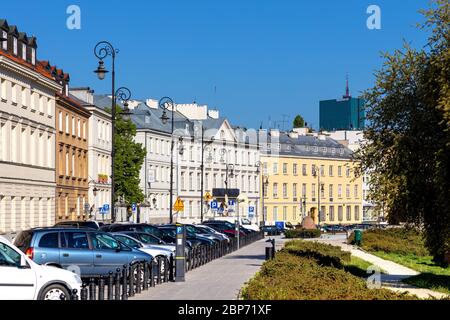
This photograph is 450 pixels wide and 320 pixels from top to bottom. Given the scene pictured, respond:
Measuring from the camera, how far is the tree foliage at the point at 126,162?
82.1 meters

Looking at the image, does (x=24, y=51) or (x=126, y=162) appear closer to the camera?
(x=24, y=51)

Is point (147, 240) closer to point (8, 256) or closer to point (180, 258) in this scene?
point (180, 258)

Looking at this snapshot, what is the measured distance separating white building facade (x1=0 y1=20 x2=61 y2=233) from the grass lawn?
21.2 meters

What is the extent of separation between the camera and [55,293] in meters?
17.1

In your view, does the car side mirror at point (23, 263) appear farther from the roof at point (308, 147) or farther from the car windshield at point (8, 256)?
the roof at point (308, 147)

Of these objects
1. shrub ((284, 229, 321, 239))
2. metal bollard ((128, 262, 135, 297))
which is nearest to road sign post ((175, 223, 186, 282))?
metal bollard ((128, 262, 135, 297))

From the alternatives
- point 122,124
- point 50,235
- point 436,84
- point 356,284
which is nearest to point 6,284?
point 356,284

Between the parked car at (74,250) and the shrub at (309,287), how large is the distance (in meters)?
5.06

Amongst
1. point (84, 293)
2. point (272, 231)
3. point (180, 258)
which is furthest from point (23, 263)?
point (272, 231)

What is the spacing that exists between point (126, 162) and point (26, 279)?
66.6 metres

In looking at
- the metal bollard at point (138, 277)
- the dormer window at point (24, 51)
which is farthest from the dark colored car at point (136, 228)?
the dormer window at point (24, 51)

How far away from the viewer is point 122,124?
84188 mm

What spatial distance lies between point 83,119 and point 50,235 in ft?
175
